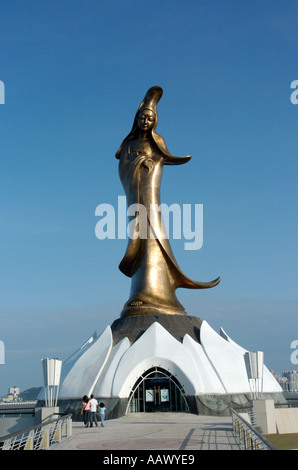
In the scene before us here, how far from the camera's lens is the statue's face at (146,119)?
2872 centimetres

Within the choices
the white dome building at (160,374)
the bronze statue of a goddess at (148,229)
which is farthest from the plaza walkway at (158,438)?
the bronze statue of a goddess at (148,229)

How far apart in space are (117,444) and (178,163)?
19891 millimetres

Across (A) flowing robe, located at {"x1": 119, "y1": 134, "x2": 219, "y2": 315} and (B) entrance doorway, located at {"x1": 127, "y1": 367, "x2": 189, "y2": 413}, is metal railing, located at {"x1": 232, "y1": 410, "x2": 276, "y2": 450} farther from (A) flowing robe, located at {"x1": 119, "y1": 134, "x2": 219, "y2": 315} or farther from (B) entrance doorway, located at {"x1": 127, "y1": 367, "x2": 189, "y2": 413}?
(A) flowing robe, located at {"x1": 119, "y1": 134, "x2": 219, "y2": 315}

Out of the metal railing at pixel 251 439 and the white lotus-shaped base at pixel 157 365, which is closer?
the metal railing at pixel 251 439

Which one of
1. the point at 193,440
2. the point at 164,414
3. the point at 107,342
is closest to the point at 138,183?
the point at 107,342

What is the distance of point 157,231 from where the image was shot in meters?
27.9

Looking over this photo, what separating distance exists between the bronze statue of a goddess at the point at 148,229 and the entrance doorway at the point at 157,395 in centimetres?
413

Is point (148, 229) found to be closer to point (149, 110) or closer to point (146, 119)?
point (146, 119)

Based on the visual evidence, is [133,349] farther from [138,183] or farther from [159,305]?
[138,183]

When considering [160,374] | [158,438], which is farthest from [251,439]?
[160,374]

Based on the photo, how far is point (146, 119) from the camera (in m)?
28.7

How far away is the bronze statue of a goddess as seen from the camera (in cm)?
2688

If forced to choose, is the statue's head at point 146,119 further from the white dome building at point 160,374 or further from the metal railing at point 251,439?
the metal railing at point 251,439

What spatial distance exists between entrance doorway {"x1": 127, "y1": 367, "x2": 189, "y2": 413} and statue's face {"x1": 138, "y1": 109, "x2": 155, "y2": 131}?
533 inches
